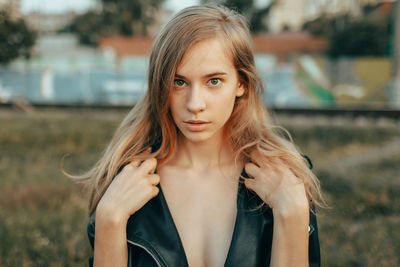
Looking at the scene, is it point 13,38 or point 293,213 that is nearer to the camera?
point 293,213

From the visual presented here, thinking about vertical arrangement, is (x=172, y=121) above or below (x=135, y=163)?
above

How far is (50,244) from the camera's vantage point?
3998mm

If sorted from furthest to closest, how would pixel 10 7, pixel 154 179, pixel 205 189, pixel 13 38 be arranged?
pixel 10 7 → pixel 13 38 → pixel 205 189 → pixel 154 179

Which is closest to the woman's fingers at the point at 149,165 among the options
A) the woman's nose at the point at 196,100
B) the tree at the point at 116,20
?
the woman's nose at the point at 196,100


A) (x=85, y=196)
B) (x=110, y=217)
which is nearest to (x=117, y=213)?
(x=110, y=217)

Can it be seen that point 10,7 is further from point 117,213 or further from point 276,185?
point 276,185

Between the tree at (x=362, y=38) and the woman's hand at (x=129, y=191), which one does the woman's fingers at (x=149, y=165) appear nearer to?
the woman's hand at (x=129, y=191)

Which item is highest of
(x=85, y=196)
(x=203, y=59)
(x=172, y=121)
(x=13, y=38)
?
(x=203, y=59)

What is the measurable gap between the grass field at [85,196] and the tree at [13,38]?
8.91 ft

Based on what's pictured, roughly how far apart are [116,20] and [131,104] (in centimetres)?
1538

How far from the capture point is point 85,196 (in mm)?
5676

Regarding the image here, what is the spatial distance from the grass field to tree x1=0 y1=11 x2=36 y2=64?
2715 mm

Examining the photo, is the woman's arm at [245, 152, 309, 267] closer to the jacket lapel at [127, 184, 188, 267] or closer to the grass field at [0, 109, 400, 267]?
the jacket lapel at [127, 184, 188, 267]

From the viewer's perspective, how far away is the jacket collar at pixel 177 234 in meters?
1.65
